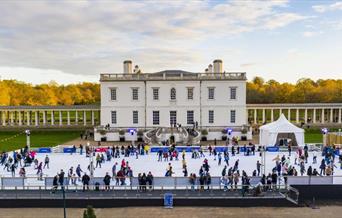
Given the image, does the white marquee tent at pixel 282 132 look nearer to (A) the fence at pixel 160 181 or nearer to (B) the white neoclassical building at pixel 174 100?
(B) the white neoclassical building at pixel 174 100

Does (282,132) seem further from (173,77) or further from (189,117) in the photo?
(173,77)

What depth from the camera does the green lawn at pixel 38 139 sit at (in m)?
45.6

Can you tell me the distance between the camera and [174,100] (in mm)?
51656

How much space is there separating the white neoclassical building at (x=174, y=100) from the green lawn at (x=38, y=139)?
729cm

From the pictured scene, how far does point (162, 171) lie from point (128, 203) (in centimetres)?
748

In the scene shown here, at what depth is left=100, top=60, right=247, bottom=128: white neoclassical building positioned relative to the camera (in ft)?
169

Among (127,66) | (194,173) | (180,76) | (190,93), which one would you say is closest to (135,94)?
(127,66)

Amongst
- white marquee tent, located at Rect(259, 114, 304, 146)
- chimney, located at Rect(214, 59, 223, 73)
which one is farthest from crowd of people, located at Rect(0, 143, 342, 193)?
chimney, located at Rect(214, 59, 223, 73)

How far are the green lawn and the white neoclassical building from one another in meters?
7.29

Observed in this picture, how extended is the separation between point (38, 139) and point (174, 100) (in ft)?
65.3

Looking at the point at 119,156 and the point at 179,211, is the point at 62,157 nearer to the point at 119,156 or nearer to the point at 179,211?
the point at 119,156

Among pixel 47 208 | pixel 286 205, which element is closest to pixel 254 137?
pixel 286 205

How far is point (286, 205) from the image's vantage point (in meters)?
20.5

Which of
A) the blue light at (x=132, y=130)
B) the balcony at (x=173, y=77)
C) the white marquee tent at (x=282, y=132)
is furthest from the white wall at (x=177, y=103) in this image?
the white marquee tent at (x=282, y=132)
